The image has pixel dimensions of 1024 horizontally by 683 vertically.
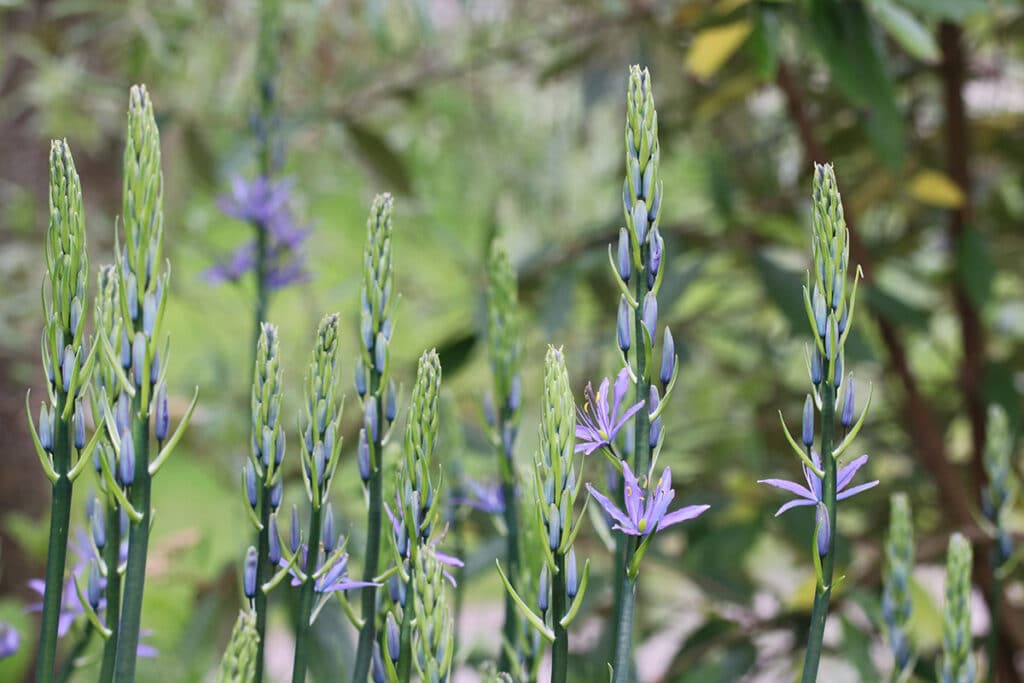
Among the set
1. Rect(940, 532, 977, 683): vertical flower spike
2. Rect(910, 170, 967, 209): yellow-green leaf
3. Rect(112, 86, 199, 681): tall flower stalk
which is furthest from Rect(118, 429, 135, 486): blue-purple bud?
Rect(910, 170, 967, 209): yellow-green leaf

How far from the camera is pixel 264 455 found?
0.29 metres

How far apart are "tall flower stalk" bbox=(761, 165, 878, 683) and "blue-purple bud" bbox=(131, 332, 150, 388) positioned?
16 cm

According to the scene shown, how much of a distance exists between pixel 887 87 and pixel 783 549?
0.65 m

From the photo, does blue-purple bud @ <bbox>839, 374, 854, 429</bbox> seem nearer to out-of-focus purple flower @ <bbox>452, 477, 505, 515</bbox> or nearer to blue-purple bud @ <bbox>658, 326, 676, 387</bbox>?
blue-purple bud @ <bbox>658, 326, 676, 387</bbox>

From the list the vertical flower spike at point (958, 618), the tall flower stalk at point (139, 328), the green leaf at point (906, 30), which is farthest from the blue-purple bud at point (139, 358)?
the green leaf at point (906, 30)

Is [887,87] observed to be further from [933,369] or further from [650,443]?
[933,369]

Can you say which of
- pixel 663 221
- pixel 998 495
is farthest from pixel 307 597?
pixel 663 221

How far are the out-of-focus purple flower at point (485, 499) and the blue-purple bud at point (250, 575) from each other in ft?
0.34

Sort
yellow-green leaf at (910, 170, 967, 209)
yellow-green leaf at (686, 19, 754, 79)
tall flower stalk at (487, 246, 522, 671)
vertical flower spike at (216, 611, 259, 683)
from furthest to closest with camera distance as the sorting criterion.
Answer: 1. yellow-green leaf at (910, 170, 967, 209)
2. yellow-green leaf at (686, 19, 754, 79)
3. tall flower stalk at (487, 246, 522, 671)
4. vertical flower spike at (216, 611, 259, 683)

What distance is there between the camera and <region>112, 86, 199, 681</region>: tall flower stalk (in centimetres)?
27

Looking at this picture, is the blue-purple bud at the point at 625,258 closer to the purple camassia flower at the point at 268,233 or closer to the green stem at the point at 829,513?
the green stem at the point at 829,513

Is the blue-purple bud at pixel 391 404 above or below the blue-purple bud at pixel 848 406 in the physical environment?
above

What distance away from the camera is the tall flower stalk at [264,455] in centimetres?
29

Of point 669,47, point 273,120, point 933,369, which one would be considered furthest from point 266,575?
point 933,369
